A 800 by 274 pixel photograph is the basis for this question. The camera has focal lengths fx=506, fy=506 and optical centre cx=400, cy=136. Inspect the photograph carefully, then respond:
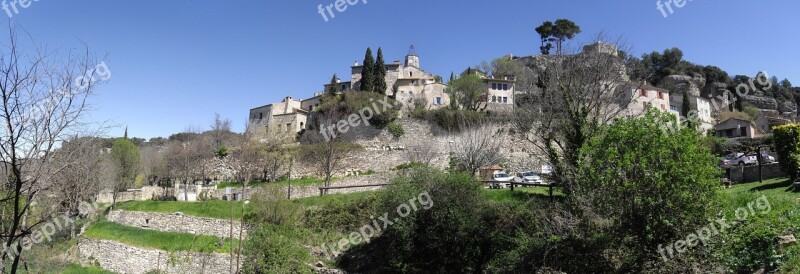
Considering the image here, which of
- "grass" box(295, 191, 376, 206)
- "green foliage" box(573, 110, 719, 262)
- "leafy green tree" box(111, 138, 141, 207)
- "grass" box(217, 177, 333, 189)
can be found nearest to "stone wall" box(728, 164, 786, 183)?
"green foliage" box(573, 110, 719, 262)

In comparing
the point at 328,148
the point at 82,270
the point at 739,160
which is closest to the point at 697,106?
the point at 739,160

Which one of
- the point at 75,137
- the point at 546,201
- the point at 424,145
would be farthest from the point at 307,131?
the point at 75,137

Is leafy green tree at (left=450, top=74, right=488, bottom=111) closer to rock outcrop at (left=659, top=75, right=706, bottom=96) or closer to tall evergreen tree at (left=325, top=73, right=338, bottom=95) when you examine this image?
tall evergreen tree at (left=325, top=73, right=338, bottom=95)

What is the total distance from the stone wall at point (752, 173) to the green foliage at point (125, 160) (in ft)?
132

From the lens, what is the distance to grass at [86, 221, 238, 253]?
26734 mm

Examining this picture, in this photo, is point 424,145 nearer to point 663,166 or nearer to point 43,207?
point 43,207

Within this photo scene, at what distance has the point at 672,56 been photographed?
78.7 meters

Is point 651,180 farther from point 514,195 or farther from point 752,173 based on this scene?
point 752,173

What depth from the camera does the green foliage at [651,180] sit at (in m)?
12.7

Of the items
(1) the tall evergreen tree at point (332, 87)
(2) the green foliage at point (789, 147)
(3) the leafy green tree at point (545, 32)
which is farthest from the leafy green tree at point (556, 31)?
(2) the green foliage at point (789, 147)

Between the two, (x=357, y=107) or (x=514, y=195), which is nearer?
(x=514, y=195)

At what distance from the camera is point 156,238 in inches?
1117

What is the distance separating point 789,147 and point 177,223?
1187 inches

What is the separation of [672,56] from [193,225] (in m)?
75.7
